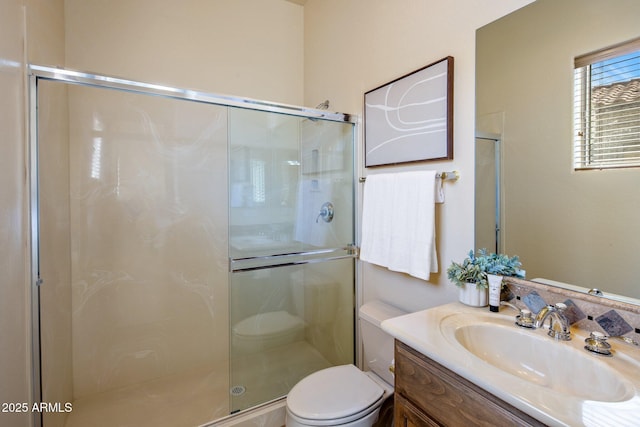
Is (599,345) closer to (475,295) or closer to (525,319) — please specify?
(525,319)

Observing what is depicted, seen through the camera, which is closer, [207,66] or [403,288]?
Result: [403,288]

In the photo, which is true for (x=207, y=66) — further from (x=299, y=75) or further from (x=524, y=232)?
(x=524, y=232)

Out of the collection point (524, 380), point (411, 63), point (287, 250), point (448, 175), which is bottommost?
point (524, 380)

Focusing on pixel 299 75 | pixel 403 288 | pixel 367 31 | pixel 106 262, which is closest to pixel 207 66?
pixel 299 75

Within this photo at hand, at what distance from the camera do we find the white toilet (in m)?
1.29

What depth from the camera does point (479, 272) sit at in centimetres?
119

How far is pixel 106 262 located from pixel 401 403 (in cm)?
199

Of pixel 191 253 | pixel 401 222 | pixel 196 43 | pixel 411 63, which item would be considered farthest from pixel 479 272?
pixel 196 43

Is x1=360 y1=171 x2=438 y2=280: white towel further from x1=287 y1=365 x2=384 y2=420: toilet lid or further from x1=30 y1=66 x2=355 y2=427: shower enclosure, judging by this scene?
x1=287 y1=365 x2=384 y2=420: toilet lid

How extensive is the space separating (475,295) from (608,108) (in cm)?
76

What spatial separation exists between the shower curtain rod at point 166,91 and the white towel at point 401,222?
23.0 inches

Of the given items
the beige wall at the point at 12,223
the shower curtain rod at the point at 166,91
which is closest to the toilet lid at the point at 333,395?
the beige wall at the point at 12,223

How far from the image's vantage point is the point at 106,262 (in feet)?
6.63

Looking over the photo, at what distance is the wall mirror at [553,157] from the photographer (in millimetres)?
926
